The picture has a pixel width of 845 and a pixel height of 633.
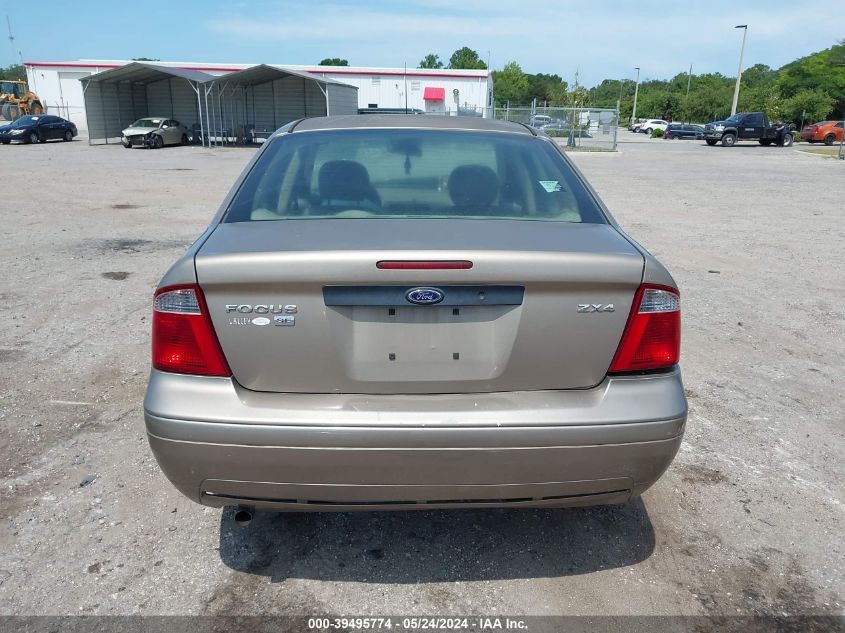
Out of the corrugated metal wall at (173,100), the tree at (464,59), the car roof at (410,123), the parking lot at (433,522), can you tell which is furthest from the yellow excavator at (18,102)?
the tree at (464,59)

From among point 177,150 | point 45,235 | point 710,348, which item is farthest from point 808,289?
point 177,150

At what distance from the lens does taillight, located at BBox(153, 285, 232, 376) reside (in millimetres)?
2342

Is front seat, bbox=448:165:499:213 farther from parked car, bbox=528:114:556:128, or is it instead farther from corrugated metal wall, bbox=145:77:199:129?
corrugated metal wall, bbox=145:77:199:129

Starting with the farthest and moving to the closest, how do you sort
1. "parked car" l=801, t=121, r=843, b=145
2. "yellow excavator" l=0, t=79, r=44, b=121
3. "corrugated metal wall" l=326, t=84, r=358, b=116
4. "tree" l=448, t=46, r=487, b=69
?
"tree" l=448, t=46, r=487, b=69, "yellow excavator" l=0, t=79, r=44, b=121, "parked car" l=801, t=121, r=843, b=145, "corrugated metal wall" l=326, t=84, r=358, b=116

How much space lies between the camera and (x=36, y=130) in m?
34.7

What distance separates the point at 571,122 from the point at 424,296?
34.1m

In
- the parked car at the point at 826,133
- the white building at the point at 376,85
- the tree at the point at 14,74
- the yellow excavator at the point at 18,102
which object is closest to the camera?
the parked car at the point at 826,133

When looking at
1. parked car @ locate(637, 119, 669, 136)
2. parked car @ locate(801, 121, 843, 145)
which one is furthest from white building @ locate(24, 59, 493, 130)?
parked car @ locate(637, 119, 669, 136)

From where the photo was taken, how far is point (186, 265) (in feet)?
7.74

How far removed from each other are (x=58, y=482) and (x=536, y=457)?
2.50 metres

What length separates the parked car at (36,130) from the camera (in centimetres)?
3384

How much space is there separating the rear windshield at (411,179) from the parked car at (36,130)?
37173mm

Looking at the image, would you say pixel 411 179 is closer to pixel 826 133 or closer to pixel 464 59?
pixel 826 133

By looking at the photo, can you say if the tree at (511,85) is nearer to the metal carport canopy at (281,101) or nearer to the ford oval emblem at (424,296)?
the metal carport canopy at (281,101)
